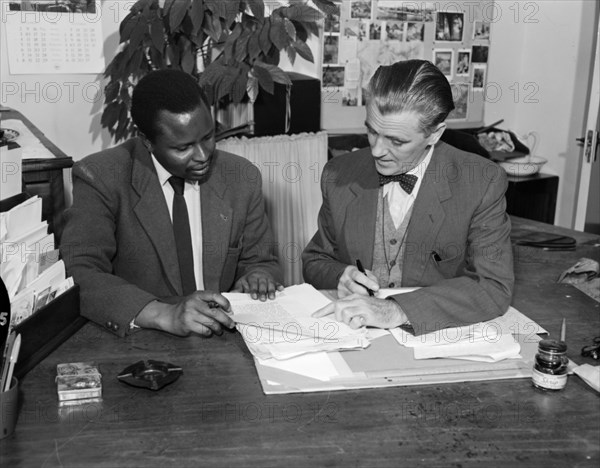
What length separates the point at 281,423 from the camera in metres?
1.37

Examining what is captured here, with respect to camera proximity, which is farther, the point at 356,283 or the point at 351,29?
the point at 351,29

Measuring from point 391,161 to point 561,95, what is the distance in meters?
2.98

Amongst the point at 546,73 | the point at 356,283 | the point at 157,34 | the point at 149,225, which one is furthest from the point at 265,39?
the point at 546,73

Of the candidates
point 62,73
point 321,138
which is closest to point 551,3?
point 321,138

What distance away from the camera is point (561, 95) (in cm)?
461

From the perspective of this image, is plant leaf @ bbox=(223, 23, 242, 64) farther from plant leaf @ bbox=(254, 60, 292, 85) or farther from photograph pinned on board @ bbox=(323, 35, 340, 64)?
photograph pinned on board @ bbox=(323, 35, 340, 64)

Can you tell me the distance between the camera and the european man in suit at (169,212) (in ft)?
6.57

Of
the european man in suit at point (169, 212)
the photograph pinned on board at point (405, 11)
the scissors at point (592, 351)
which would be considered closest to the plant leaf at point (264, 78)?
the european man in suit at point (169, 212)

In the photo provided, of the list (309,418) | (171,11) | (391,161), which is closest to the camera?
(309,418)

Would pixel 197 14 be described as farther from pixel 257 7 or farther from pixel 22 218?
pixel 22 218

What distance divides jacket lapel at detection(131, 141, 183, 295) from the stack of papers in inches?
16.9

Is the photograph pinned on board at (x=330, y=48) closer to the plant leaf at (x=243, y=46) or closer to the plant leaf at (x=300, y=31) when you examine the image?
the plant leaf at (x=300, y=31)

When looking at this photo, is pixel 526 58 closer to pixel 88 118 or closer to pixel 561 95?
pixel 561 95

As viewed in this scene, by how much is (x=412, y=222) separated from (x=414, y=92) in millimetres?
360
